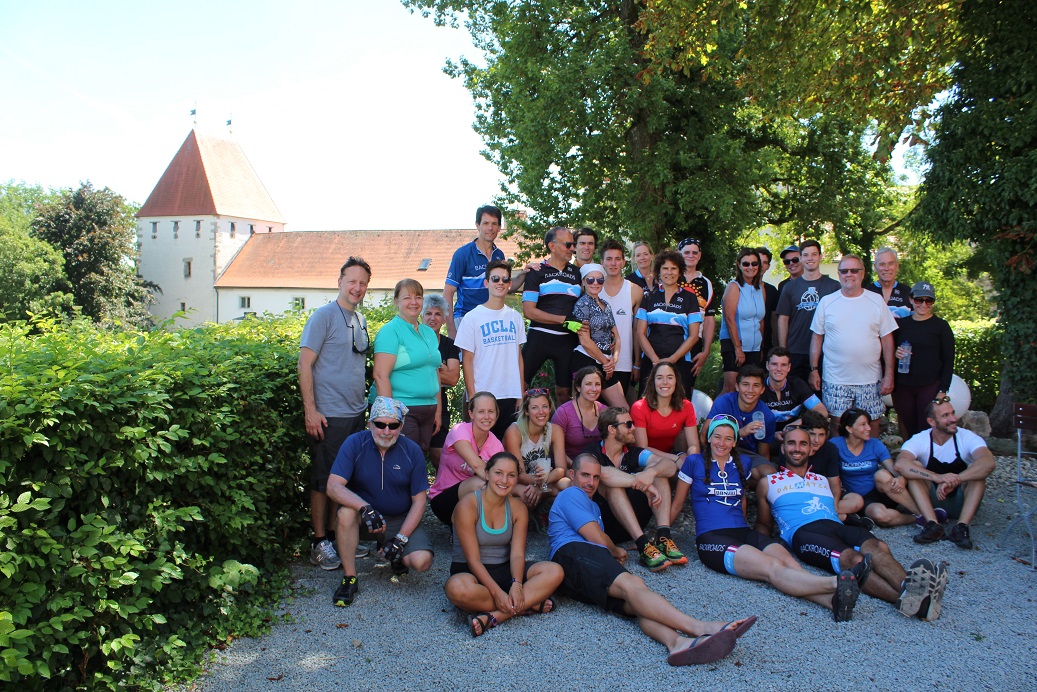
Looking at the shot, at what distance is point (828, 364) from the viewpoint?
23.1 feet

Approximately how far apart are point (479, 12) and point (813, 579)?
1380 cm

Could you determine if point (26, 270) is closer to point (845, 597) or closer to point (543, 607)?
point (543, 607)

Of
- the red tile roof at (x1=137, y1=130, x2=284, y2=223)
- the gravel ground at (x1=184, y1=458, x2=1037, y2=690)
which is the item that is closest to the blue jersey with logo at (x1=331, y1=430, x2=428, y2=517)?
the gravel ground at (x1=184, y1=458, x2=1037, y2=690)

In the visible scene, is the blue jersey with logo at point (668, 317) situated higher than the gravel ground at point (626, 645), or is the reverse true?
the blue jersey with logo at point (668, 317)

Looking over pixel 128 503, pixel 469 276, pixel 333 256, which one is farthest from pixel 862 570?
pixel 333 256

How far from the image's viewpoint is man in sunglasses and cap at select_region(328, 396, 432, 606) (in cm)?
503

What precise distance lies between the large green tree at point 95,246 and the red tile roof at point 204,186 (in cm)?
1378

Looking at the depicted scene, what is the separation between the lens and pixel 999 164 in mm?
9086

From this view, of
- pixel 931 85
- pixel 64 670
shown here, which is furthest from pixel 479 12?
pixel 64 670

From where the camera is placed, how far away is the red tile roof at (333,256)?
181 ft

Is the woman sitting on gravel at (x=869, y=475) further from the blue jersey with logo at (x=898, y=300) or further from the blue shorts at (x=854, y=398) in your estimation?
the blue jersey with logo at (x=898, y=300)

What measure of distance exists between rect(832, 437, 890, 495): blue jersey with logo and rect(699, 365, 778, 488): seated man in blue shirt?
59 cm

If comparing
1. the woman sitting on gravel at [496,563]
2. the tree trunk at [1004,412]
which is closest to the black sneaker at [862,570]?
the woman sitting on gravel at [496,563]

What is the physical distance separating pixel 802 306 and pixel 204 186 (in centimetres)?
6523
